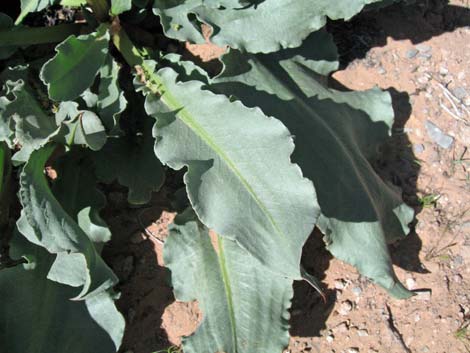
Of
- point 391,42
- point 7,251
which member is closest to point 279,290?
point 7,251

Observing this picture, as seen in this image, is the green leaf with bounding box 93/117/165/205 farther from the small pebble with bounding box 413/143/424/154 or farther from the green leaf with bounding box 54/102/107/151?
the small pebble with bounding box 413/143/424/154

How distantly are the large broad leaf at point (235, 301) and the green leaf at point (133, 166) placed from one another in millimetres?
296

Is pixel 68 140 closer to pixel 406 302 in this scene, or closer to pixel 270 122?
pixel 270 122

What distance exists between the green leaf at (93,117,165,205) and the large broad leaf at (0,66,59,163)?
25cm

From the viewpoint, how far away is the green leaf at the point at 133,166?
2398mm

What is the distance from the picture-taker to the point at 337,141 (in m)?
2.37

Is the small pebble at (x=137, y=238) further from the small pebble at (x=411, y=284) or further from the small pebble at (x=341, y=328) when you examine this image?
the small pebble at (x=411, y=284)

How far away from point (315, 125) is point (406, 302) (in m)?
0.74

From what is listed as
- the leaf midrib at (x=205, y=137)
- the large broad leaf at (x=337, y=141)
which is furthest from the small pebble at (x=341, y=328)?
the leaf midrib at (x=205, y=137)

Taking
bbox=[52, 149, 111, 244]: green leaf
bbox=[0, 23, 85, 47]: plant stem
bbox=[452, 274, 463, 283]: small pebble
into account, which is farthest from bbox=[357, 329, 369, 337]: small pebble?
bbox=[0, 23, 85, 47]: plant stem

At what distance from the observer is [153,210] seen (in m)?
2.60

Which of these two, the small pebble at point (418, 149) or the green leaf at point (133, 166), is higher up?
the green leaf at point (133, 166)

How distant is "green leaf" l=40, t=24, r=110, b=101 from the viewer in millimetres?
2205

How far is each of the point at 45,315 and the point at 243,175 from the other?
0.88 m
